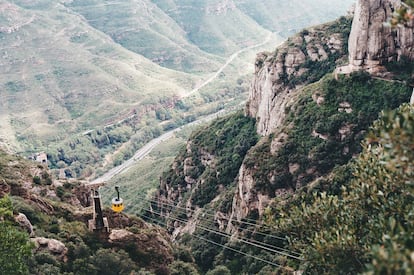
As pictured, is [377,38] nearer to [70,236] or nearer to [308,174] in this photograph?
[308,174]

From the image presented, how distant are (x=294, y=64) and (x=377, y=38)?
26.3 metres

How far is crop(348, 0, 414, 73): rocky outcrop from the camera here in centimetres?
6550

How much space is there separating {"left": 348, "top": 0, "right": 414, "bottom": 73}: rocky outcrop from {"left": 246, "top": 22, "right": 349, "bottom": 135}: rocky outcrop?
1722cm

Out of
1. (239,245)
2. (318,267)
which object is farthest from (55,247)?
(239,245)

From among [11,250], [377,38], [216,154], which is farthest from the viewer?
[216,154]

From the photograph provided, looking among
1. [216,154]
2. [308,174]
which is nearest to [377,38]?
[308,174]

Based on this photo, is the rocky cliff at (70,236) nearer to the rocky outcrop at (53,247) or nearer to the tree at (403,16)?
the rocky outcrop at (53,247)

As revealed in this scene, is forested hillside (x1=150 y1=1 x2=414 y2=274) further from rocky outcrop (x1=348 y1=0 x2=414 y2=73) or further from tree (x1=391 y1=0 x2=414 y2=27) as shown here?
tree (x1=391 y1=0 x2=414 y2=27)

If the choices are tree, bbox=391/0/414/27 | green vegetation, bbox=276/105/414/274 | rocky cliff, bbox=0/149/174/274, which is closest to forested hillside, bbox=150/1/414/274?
green vegetation, bbox=276/105/414/274

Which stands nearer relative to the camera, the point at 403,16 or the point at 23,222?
the point at 403,16

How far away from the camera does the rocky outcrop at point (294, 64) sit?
89000mm

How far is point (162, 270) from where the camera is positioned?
4934cm

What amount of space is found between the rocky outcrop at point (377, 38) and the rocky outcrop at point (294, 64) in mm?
17221

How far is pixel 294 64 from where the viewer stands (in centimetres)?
9200
